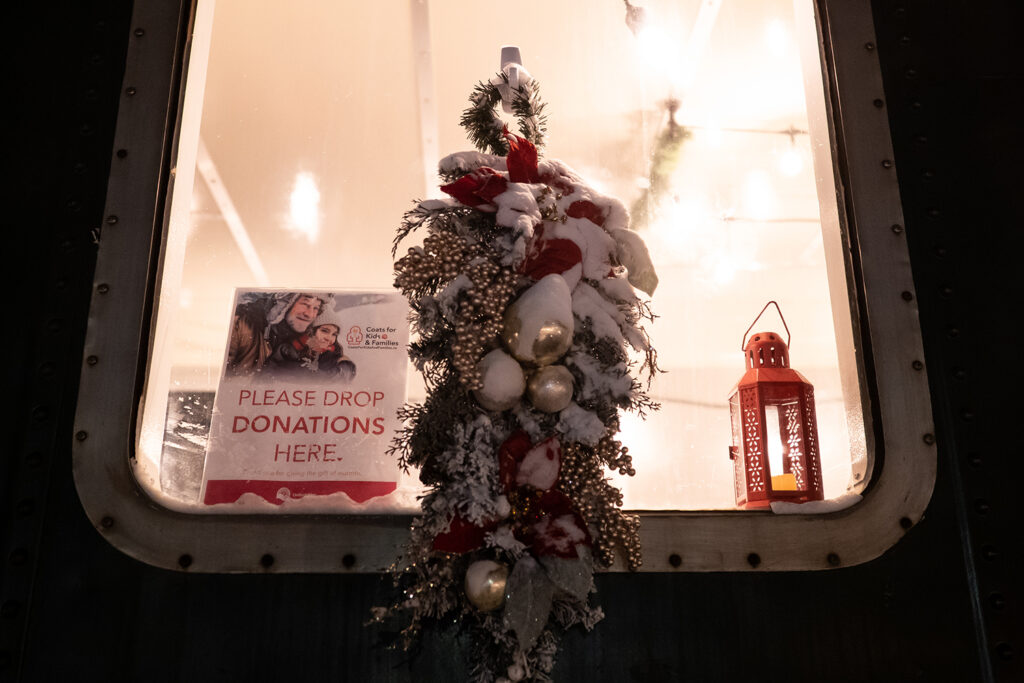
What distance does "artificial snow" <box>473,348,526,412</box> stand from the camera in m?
0.91

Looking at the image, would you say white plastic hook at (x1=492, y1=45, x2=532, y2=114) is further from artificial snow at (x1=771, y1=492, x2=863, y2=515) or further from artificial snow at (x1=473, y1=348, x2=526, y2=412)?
artificial snow at (x1=771, y1=492, x2=863, y2=515)

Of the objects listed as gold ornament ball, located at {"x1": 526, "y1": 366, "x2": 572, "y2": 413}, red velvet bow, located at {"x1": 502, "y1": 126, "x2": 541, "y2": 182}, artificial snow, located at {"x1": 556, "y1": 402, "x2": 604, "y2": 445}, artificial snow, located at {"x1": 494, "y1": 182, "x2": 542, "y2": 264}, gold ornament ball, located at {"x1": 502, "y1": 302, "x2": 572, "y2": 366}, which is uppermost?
red velvet bow, located at {"x1": 502, "y1": 126, "x2": 541, "y2": 182}

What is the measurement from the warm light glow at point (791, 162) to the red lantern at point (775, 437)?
1.29 feet

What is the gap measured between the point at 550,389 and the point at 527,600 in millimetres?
233

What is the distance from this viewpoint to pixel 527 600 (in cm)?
87

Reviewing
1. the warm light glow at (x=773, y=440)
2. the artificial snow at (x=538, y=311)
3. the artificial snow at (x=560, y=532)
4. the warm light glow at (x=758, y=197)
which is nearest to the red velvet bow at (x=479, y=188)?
the artificial snow at (x=538, y=311)

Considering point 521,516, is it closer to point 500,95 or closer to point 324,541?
point 324,541

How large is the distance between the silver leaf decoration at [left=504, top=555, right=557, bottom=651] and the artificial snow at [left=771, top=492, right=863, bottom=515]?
0.40 meters

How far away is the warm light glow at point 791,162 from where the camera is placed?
1.43m

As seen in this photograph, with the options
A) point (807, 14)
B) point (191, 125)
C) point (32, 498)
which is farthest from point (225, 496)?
point (807, 14)

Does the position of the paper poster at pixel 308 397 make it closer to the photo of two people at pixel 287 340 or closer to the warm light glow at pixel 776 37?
the photo of two people at pixel 287 340

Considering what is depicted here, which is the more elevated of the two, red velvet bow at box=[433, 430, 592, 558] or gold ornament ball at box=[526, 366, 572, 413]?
gold ornament ball at box=[526, 366, 572, 413]

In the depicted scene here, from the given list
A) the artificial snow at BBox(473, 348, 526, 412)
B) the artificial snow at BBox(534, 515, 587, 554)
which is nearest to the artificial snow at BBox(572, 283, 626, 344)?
the artificial snow at BBox(473, 348, 526, 412)

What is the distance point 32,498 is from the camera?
1.07 meters
